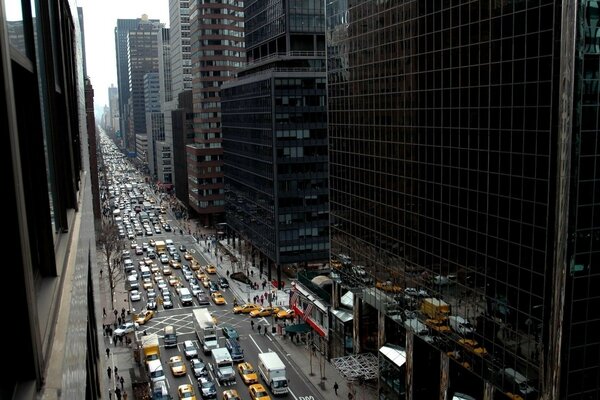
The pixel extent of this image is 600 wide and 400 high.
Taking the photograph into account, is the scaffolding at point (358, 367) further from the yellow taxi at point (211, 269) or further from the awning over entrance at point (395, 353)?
the yellow taxi at point (211, 269)

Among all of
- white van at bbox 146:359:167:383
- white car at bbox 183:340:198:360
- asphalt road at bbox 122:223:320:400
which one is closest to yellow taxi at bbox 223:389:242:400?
asphalt road at bbox 122:223:320:400

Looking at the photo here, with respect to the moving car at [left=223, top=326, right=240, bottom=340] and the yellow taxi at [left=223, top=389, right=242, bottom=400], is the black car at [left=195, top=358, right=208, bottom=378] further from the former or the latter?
the moving car at [left=223, top=326, right=240, bottom=340]

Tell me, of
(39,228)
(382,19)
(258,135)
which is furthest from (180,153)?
(39,228)

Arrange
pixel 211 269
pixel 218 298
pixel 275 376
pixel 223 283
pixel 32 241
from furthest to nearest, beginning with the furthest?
1. pixel 211 269
2. pixel 223 283
3. pixel 218 298
4. pixel 275 376
5. pixel 32 241

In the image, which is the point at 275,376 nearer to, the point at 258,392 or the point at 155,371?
the point at 258,392

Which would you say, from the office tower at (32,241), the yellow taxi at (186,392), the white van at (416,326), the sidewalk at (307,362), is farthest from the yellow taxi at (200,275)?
the office tower at (32,241)

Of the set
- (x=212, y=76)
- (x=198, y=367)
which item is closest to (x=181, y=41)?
(x=212, y=76)
